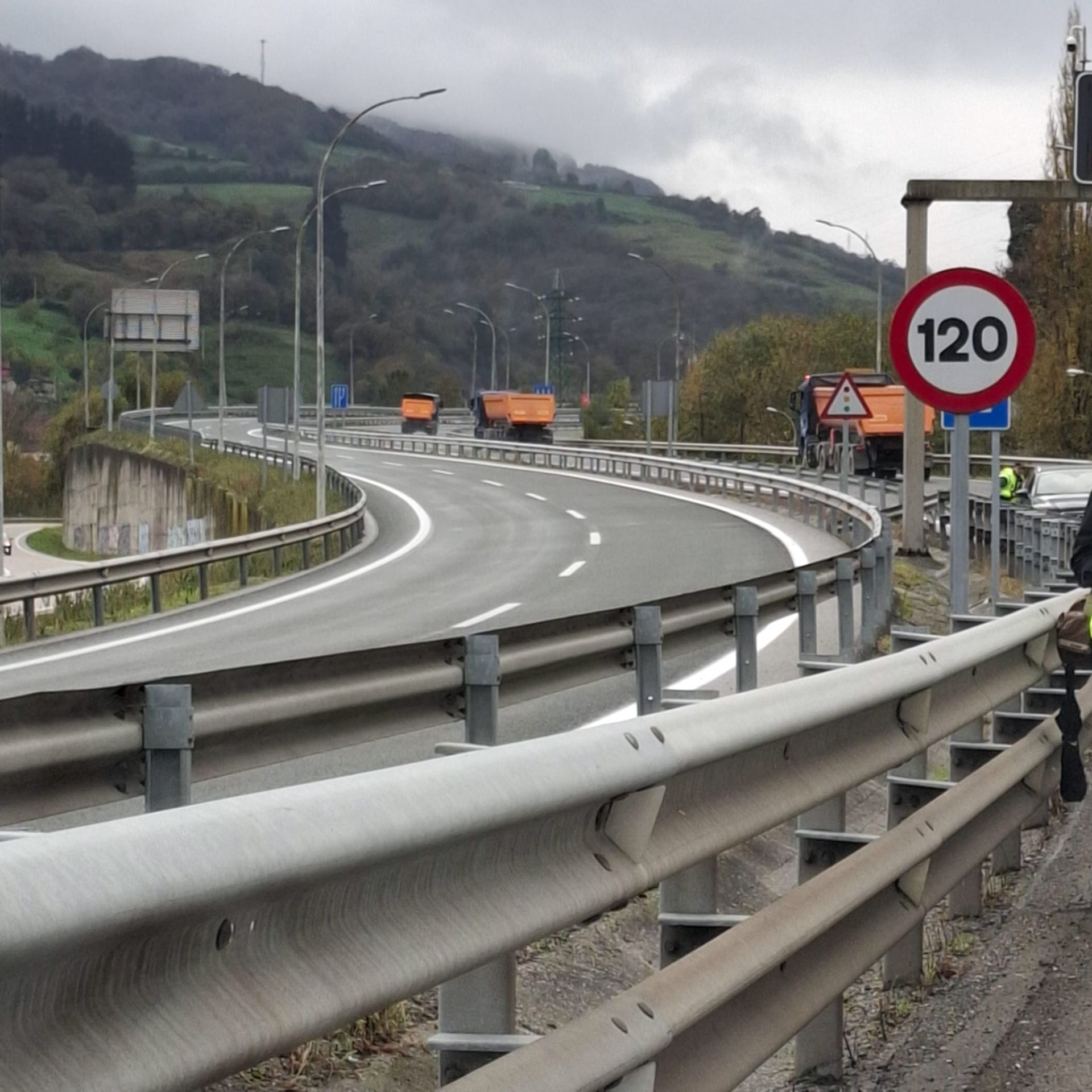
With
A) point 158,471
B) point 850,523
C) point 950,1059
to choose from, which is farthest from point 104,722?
point 158,471

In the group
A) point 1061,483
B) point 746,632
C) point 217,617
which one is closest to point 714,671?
point 746,632

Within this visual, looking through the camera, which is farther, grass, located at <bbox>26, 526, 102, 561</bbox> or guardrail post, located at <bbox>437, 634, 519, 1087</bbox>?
grass, located at <bbox>26, 526, 102, 561</bbox>

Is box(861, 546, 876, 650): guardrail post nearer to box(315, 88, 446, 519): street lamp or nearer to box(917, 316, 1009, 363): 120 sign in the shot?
box(917, 316, 1009, 363): 120 sign

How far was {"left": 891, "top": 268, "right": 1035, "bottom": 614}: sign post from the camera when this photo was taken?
10.5 meters

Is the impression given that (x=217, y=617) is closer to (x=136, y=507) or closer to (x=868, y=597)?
(x=868, y=597)

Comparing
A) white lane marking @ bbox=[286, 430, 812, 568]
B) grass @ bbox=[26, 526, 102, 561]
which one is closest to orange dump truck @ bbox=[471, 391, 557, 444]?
white lane marking @ bbox=[286, 430, 812, 568]

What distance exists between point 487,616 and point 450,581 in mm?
5650

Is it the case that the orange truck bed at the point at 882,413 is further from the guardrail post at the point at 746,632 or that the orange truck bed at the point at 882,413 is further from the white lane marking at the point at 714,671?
the guardrail post at the point at 746,632

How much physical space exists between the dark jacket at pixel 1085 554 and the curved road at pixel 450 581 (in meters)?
3.23

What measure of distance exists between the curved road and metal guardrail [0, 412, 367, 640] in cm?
50

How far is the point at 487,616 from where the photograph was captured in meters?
21.1

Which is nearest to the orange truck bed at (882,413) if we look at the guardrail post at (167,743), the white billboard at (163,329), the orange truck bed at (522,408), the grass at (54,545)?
the orange truck bed at (522,408)

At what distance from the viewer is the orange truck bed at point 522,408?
89.6 meters

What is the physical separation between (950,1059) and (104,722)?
7.36ft
